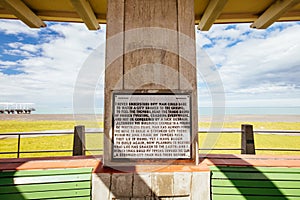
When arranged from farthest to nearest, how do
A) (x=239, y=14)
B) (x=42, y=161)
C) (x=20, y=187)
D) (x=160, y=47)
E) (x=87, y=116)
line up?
(x=239, y=14), (x=87, y=116), (x=42, y=161), (x=160, y=47), (x=20, y=187)

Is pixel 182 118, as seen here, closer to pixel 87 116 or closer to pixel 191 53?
pixel 191 53

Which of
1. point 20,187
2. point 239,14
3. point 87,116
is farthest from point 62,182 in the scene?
point 239,14

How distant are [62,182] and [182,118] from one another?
1.45 m

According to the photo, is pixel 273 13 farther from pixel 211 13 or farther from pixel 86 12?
pixel 86 12

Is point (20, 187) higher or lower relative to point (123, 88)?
lower

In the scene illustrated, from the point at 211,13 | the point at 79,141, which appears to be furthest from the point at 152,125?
the point at 79,141

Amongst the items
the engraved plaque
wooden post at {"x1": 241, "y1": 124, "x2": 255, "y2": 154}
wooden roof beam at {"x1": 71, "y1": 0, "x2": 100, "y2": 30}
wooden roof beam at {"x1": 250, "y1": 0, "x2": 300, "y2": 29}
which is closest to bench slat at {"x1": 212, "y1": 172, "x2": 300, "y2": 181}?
the engraved plaque

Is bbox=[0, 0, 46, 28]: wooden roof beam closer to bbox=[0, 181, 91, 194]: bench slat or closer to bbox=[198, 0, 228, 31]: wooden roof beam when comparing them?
bbox=[0, 181, 91, 194]: bench slat

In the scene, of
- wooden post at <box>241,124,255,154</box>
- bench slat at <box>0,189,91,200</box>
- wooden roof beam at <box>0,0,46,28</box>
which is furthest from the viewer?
wooden post at <box>241,124,255,154</box>

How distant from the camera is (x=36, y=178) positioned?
72.5 inches

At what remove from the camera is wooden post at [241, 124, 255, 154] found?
3.41m

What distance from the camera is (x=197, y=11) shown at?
288cm

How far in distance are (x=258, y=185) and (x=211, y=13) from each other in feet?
7.47

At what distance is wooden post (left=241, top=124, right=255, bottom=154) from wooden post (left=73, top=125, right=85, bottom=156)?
312cm
